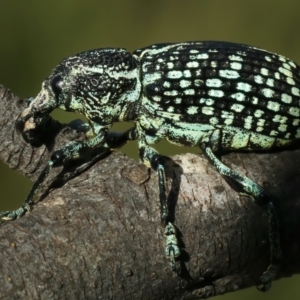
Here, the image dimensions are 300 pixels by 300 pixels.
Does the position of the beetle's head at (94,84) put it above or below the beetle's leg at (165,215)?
above

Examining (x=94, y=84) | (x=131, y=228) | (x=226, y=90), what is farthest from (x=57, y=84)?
(x=131, y=228)

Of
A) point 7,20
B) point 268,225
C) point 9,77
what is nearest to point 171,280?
point 268,225

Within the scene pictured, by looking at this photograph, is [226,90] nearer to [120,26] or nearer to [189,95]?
[189,95]

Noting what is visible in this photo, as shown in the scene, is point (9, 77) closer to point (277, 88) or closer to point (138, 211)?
point (277, 88)

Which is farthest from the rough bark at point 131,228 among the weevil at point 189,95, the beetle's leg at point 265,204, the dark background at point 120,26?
the dark background at point 120,26

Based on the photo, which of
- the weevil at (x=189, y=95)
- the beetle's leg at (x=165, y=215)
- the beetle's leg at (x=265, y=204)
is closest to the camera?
the beetle's leg at (x=165, y=215)

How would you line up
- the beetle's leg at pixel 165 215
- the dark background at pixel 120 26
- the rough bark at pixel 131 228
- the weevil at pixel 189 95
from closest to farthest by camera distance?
the rough bark at pixel 131 228 < the beetle's leg at pixel 165 215 < the weevil at pixel 189 95 < the dark background at pixel 120 26

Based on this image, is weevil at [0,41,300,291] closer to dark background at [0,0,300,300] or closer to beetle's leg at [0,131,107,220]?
beetle's leg at [0,131,107,220]

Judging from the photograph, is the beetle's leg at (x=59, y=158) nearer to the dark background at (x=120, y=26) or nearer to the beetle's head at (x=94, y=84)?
the beetle's head at (x=94, y=84)
